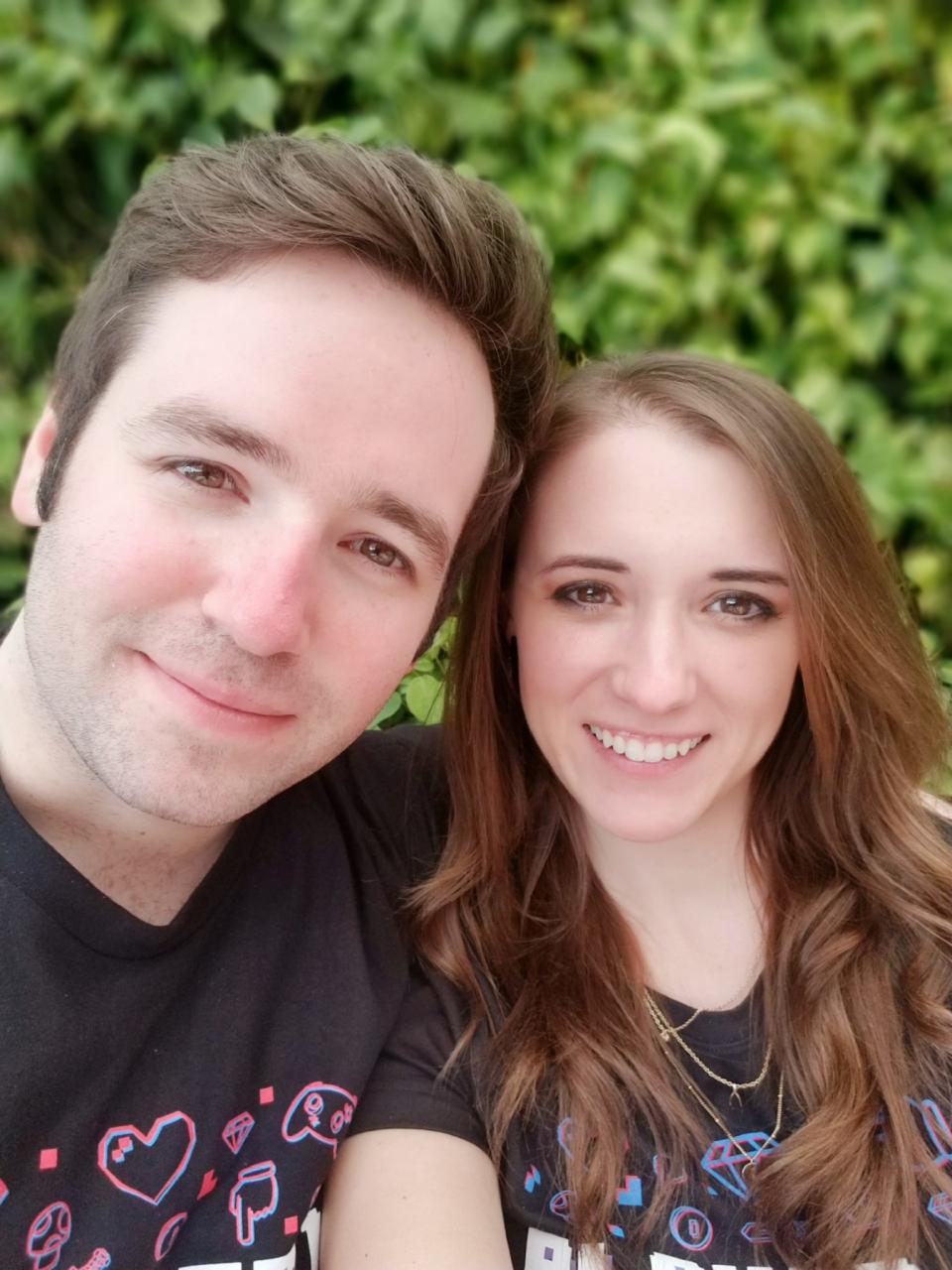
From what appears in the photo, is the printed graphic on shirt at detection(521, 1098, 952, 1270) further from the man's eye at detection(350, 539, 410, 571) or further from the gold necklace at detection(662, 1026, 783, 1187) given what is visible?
the man's eye at detection(350, 539, 410, 571)

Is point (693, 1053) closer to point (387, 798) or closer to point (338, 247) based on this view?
point (387, 798)

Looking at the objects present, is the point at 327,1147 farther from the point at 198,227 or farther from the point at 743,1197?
the point at 198,227

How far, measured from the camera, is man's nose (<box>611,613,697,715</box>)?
5.80 feet

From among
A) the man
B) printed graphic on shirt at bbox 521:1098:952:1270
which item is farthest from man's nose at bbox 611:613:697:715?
printed graphic on shirt at bbox 521:1098:952:1270

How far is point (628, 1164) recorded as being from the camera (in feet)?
5.76

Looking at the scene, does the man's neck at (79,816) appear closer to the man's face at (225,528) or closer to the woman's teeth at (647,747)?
the man's face at (225,528)

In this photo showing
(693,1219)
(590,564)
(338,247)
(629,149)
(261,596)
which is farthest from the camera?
(629,149)

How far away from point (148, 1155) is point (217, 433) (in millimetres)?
1001

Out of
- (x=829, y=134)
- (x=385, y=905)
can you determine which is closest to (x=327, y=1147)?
(x=385, y=905)

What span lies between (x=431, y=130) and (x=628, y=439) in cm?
132

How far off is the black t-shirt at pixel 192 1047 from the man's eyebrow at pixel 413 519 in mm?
538

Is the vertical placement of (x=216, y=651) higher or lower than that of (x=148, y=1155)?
higher

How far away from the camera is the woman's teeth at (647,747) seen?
1.87 m

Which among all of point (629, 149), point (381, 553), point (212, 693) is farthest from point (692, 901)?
point (629, 149)
